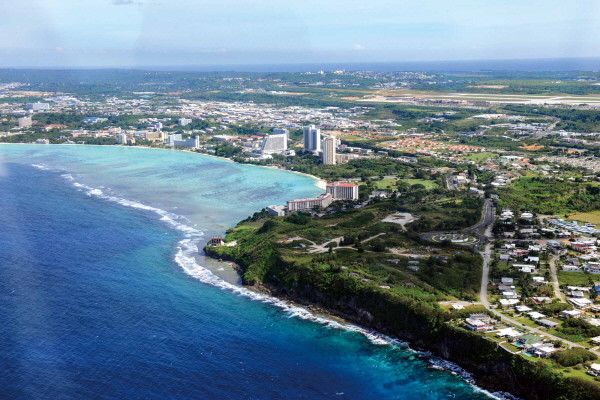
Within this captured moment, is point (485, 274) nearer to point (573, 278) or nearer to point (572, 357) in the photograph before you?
point (573, 278)

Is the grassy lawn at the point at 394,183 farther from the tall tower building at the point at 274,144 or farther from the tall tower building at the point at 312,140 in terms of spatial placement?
the tall tower building at the point at 274,144

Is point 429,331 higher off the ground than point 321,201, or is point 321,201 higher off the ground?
point 321,201

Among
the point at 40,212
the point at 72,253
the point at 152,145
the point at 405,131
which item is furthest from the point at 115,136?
the point at 72,253

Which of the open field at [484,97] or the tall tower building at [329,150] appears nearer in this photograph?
the tall tower building at [329,150]

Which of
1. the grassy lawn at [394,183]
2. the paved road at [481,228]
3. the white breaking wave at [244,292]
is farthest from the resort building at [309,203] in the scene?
the paved road at [481,228]

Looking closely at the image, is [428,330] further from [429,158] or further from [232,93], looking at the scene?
[232,93]

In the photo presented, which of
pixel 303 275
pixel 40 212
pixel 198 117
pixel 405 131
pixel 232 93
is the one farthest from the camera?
pixel 232 93

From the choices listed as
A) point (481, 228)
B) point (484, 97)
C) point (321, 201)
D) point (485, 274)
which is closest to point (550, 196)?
point (481, 228)
